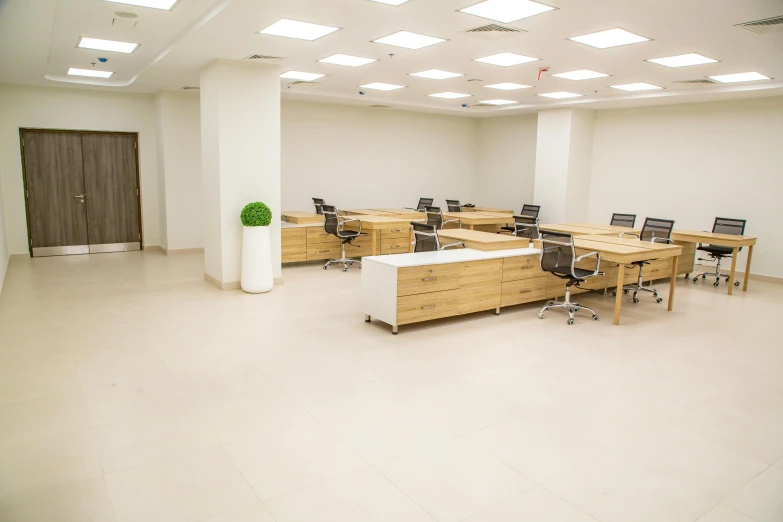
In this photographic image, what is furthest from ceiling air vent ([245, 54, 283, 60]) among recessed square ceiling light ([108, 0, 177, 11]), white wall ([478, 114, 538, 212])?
white wall ([478, 114, 538, 212])

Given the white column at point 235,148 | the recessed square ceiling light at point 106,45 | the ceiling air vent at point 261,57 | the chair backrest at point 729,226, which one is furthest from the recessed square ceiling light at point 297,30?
the chair backrest at point 729,226

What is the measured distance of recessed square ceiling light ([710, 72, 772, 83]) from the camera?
752 cm

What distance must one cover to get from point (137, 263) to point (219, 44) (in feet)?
16.4

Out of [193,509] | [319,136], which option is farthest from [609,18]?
[319,136]

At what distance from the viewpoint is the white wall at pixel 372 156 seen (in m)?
11.7

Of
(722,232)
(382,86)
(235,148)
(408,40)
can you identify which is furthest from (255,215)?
(722,232)

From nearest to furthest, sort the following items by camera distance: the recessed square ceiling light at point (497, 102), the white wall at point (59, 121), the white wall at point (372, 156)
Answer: the white wall at point (59, 121) → the recessed square ceiling light at point (497, 102) → the white wall at point (372, 156)

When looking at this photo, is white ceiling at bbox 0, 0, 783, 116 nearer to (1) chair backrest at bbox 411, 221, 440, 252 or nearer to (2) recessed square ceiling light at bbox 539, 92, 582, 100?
(2) recessed square ceiling light at bbox 539, 92, 582, 100

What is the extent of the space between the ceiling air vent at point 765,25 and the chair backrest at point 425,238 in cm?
381

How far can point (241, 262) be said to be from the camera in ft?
24.7

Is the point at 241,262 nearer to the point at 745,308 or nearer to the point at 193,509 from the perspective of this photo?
the point at 193,509

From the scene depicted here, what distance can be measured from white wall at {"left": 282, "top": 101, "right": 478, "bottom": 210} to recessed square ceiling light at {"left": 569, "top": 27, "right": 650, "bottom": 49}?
7194 mm

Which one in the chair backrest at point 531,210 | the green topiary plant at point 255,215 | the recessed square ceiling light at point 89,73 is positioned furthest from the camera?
the chair backrest at point 531,210

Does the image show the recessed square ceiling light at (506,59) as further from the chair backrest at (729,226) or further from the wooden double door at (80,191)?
the wooden double door at (80,191)
